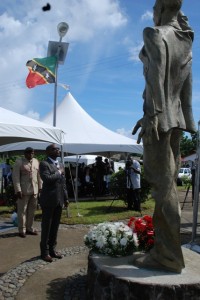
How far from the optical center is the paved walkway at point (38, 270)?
14.8 ft

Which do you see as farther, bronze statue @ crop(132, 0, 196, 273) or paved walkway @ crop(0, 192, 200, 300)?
paved walkway @ crop(0, 192, 200, 300)

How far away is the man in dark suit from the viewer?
5.71m

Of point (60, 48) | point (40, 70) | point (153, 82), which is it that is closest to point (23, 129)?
point (153, 82)

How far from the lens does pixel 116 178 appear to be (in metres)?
12.5

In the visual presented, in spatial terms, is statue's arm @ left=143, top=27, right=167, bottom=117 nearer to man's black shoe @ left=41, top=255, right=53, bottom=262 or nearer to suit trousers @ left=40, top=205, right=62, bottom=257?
suit trousers @ left=40, top=205, right=62, bottom=257

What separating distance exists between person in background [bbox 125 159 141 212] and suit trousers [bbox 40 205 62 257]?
18.4ft

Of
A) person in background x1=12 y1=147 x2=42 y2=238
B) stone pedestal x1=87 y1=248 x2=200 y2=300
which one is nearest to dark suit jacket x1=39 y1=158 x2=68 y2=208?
stone pedestal x1=87 y1=248 x2=200 y2=300

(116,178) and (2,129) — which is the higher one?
(2,129)

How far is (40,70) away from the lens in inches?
618

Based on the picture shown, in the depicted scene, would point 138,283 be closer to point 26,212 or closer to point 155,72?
point 155,72

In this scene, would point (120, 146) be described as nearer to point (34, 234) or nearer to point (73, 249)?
point (34, 234)

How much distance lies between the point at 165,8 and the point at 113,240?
2648mm

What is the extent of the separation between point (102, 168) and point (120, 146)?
1.99 m

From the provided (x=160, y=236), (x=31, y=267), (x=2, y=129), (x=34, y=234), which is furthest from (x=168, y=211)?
(x=2, y=129)
